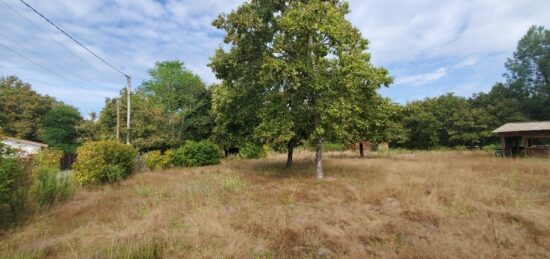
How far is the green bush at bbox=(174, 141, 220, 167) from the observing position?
2341cm

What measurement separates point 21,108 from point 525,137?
62123 mm

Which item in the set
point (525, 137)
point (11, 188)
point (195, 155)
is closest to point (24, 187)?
point (11, 188)

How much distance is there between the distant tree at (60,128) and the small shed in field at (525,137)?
50342 millimetres

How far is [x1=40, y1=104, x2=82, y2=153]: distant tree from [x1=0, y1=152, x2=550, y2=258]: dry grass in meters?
40.0

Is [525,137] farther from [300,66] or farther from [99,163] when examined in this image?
[99,163]

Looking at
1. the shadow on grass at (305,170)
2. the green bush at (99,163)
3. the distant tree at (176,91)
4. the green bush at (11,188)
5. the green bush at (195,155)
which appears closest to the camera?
the green bush at (11,188)

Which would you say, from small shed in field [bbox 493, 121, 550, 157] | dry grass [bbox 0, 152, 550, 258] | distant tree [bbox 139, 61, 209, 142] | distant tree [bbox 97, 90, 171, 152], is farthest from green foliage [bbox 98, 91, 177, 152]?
small shed in field [bbox 493, 121, 550, 157]

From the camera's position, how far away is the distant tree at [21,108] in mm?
43438

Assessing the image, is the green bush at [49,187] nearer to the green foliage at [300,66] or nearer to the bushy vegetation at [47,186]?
the bushy vegetation at [47,186]

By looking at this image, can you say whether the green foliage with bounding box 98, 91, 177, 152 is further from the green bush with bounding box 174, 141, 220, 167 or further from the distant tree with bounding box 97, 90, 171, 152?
the green bush with bounding box 174, 141, 220, 167

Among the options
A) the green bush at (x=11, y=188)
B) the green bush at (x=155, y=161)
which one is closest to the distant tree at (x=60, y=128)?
the green bush at (x=155, y=161)

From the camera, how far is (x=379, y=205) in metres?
8.59

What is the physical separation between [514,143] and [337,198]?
2279 centimetres

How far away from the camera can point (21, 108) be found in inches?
1774
